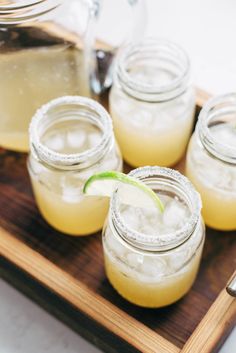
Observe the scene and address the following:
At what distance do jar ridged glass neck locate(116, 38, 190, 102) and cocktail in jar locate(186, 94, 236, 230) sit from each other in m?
0.06

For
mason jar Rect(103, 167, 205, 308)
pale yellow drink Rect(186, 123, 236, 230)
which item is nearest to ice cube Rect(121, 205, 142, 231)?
mason jar Rect(103, 167, 205, 308)

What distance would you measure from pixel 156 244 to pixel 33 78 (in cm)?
33

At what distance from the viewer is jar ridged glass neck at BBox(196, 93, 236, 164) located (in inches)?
33.1

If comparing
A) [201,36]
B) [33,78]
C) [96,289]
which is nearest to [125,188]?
[96,289]

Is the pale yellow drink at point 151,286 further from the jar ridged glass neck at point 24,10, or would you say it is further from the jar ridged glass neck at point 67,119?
the jar ridged glass neck at point 24,10

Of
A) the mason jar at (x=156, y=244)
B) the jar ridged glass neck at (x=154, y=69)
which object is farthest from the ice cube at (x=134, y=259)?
the jar ridged glass neck at (x=154, y=69)

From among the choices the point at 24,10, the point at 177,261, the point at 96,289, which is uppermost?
the point at 24,10

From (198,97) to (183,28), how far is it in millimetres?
314

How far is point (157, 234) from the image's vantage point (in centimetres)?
81

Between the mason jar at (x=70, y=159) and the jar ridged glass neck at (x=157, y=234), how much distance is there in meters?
0.07

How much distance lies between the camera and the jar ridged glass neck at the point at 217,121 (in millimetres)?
840

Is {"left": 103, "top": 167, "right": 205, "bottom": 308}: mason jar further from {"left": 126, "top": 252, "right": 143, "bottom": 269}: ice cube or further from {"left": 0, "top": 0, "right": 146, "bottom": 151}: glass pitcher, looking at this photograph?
{"left": 0, "top": 0, "right": 146, "bottom": 151}: glass pitcher

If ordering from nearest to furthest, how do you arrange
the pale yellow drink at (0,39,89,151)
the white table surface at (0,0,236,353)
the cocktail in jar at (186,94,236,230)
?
the cocktail in jar at (186,94,236,230) < the pale yellow drink at (0,39,89,151) < the white table surface at (0,0,236,353)

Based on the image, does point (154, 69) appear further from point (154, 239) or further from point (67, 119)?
point (154, 239)
